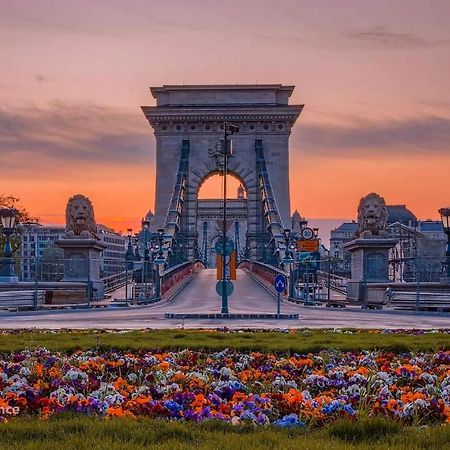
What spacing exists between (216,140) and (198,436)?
91.3 metres

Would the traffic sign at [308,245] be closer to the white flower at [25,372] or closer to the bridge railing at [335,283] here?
the bridge railing at [335,283]

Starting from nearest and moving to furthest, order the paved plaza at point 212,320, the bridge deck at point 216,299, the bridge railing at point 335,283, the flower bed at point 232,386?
the flower bed at point 232,386 → the paved plaza at point 212,320 → the bridge deck at point 216,299 → the bridge railing at point 335,283

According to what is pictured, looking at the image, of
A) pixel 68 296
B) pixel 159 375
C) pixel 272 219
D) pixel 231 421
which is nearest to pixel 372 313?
pixel 68 296

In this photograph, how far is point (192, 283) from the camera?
62.6 meters

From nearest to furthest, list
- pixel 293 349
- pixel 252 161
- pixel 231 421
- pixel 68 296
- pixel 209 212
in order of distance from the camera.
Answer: pixel 231 421 → pixel 293 349 → pixel 68 296 → pixel 252 161 → pixel 209 212

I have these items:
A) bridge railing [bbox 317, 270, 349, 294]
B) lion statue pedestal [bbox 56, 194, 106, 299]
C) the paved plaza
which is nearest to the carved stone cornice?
bridge railing [bbox 317, 270, 349, 294]

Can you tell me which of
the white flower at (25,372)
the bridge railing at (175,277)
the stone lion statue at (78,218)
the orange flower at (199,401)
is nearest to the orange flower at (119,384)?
the orange flower at (199,401)

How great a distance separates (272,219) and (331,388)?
78098mm

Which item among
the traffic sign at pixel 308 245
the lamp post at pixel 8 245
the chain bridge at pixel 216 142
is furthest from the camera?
the chain bridge at pixel 216 142

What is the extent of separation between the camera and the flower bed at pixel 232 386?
25.2 feet

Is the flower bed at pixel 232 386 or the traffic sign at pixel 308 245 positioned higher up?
the traffic sign at pixel 308 245

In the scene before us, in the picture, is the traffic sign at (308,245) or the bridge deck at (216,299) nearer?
the bridge deck at (216,299)

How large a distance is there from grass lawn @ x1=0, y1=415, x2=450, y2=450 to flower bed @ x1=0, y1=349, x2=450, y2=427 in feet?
1.04

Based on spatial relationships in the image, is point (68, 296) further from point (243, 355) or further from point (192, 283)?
point (243, 355)
